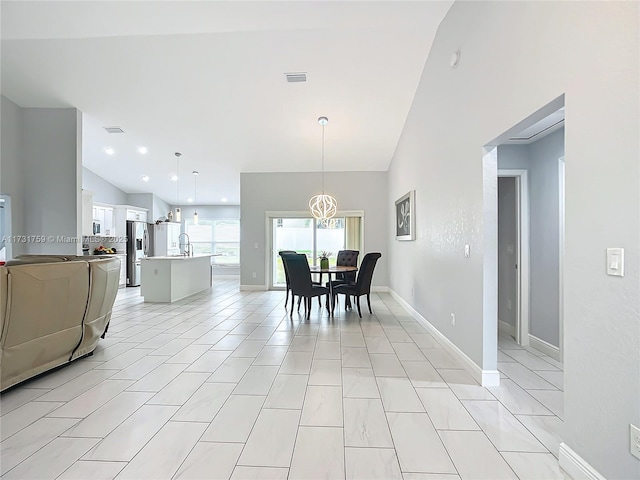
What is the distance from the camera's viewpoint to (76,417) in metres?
2.16

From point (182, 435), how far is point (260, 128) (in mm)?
5200

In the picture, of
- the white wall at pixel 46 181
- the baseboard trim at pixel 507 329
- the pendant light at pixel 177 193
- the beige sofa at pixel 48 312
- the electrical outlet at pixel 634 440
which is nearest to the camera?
the electrical outlet at pixel 634 440

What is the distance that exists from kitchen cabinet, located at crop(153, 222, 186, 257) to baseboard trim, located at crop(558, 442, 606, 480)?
979cm

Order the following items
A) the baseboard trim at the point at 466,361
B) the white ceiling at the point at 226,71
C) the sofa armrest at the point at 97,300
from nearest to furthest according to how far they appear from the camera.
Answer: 1. the baseboard trim at the point at 466,361
2. the sofa armrest at the point at 97,300
3. the white ceiling at the point at 226,71

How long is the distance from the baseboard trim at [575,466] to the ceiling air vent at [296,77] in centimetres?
468

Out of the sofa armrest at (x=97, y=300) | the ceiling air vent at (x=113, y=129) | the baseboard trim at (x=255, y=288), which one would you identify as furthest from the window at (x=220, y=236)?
the sofa armrest at (x=97, y=300)

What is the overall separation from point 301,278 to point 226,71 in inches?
123

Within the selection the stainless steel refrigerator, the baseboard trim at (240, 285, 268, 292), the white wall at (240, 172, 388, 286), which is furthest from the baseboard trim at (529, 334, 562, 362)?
the stainless steel refrigerator

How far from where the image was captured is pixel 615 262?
1365mm

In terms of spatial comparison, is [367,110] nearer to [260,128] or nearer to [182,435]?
[260,128]

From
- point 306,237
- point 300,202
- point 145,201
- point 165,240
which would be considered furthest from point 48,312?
point 145,201

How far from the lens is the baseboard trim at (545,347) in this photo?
3.28 meters

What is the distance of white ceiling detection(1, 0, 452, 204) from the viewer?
3580 mm

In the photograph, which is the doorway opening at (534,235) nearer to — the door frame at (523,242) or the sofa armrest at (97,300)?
the door frame at (523,242)
